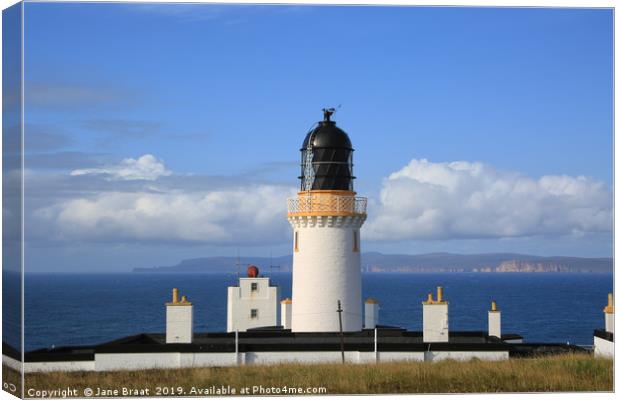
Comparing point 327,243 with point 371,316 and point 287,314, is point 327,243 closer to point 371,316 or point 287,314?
point 371,316

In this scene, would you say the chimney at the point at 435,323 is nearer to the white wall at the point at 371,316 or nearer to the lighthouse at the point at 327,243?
the lighthouse at the point at 327,243

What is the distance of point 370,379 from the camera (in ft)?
75.7

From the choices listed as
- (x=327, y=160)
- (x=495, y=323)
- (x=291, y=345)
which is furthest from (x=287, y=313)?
(x=495, y=323)

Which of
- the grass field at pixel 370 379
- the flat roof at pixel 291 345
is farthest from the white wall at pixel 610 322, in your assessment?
the grass field at pixel 370 379

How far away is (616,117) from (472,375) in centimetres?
676

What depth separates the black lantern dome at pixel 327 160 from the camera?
2959cm

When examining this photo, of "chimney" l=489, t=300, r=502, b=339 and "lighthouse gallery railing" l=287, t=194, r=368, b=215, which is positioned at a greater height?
"lighthouse gallery railing" l=287, t=194, r=368, b=215

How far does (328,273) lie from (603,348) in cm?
792

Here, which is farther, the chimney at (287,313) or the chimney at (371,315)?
the chimney at (287,313)

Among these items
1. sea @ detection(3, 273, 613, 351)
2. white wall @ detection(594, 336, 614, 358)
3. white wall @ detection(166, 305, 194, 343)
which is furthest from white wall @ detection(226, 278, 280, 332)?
sea @ detection(3, 273, 613, 351)

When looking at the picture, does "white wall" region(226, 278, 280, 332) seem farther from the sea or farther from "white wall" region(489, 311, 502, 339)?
the sea

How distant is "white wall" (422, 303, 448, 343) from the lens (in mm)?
27797

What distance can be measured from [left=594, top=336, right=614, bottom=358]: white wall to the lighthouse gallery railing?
7.58 meters

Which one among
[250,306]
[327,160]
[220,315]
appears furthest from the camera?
[220,315]
